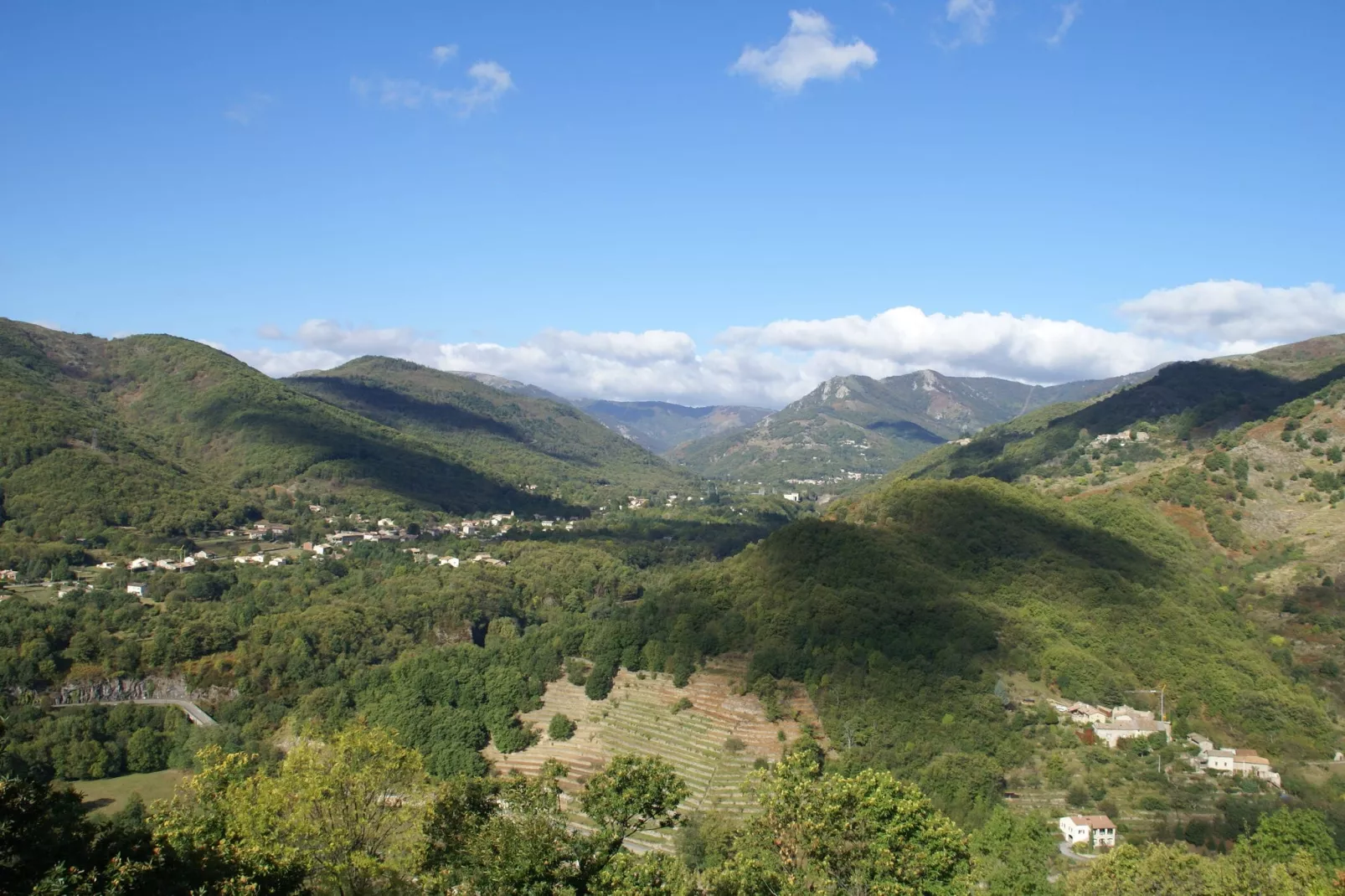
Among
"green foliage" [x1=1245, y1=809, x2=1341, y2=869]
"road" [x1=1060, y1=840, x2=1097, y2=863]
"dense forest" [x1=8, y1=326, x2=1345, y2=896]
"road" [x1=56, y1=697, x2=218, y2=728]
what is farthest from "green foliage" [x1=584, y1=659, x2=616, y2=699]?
"green foliage" [x1=1245, y1=809, x2=1341, y2=869]

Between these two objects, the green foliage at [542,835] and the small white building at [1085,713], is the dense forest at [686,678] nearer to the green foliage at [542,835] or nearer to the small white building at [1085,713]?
the green foliage at [542,835]

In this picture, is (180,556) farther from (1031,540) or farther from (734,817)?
(1031,540)

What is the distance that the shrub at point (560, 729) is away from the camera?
54406mm

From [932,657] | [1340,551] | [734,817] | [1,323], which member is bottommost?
[734,817]

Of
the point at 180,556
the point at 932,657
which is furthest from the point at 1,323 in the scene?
the point at 932,657

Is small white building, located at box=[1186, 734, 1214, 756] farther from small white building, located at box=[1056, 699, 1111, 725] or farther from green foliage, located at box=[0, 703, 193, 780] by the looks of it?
green foliage, located at box=[0, 703, 193, 780]

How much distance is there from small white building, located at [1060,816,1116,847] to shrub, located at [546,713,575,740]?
29.0 m

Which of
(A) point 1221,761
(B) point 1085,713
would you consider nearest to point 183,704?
(B) point 1085,713

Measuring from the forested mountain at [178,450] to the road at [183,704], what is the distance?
163 ft

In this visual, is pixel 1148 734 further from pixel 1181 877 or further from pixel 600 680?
pixel 600 680

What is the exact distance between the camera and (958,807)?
137ft

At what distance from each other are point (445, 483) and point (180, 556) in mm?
62831

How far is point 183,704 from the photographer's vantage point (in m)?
59.0

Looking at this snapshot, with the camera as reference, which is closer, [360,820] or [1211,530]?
[360,820]
